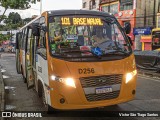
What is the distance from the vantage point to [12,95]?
9.62 meters

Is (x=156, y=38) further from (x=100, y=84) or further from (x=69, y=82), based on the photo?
(x=69, y=82)

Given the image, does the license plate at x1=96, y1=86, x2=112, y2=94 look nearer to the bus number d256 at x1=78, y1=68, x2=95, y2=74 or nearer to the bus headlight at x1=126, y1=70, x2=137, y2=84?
the bus number d256 at x1=78, y1=68, x2=95, y2=74

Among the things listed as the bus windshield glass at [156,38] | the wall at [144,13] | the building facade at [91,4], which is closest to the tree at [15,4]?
the bus windshield glass at [156,38]

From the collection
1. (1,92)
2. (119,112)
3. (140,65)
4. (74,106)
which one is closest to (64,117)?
(74,106)

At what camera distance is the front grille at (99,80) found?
238 inches

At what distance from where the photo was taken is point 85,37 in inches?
264

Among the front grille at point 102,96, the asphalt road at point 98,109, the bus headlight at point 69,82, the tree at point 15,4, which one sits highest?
the tree at point 15,4

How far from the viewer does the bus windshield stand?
634 cm

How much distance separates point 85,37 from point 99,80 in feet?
3.86

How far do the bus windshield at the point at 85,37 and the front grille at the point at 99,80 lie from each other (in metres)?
0.51

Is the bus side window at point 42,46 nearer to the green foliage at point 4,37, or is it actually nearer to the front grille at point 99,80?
the front grille at point 99,80

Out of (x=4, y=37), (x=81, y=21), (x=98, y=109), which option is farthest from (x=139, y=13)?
(x=81, y=21)

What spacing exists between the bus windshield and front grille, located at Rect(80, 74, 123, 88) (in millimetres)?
508

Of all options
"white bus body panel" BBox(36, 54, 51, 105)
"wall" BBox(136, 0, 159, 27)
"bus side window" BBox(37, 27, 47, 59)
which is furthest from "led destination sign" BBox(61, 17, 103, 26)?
"wall" BBox(136, 0, 159, 27)
